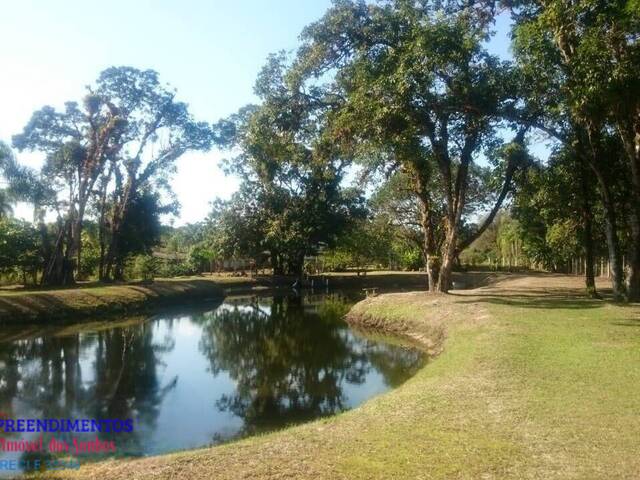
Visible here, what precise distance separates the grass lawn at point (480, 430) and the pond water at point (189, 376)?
2.32 meters

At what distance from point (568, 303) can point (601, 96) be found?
9.35 meters

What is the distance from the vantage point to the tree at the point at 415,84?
65.8 ft

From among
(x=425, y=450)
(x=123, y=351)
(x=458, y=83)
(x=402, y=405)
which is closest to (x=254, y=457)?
(x=425, y=450)

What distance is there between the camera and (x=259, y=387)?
545 inches

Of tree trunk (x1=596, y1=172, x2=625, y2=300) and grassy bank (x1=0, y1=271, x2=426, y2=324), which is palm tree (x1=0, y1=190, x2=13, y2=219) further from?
tree trunk (x1=596, y1=172, x2=625, y2=300)

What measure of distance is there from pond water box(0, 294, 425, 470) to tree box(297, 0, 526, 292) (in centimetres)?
866

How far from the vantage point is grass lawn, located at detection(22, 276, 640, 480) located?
6.20 meters

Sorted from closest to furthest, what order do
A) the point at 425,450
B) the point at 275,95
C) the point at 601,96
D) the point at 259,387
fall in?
the point at 425,450 < the point at 259,387 < the point at 601,96 < the point at 275,95

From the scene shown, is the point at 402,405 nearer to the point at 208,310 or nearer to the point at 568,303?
the point at 568,303

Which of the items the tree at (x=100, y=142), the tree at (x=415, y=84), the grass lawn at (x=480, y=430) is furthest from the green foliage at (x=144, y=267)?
the grass lawn at (x=480, y=430)

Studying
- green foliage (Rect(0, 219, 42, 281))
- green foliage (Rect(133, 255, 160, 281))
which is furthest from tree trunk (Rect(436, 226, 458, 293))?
green foliage (Rect(0, 219, 42, 281))

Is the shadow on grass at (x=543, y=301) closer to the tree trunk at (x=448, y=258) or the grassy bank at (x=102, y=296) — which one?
the tree trunk at (x=448, y=258)

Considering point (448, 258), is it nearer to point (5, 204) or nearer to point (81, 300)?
point (81, 300)

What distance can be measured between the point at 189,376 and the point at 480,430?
33.8 feet
